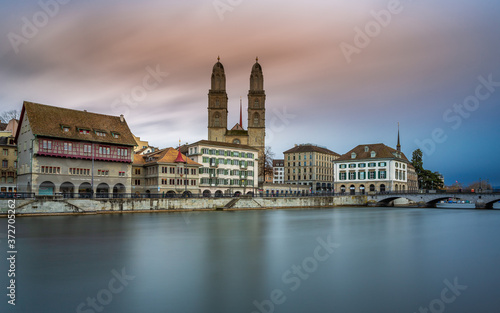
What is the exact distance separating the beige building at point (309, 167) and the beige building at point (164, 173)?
56.3 metres

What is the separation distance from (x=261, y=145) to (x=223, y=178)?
105 feet

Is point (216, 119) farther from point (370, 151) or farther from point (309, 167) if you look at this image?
point (370, 151)

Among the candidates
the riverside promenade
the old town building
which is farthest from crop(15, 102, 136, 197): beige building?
the riverside promenade

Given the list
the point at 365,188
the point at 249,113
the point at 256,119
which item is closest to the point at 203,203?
the point at 365,188

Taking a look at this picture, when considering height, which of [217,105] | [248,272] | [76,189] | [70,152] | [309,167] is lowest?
[248,272]

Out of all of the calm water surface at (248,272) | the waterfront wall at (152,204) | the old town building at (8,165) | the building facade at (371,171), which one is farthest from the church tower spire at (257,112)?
the calm water surface at (248,272)

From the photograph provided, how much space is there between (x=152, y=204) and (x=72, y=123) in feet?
48.7

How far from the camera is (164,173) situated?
61406 mm

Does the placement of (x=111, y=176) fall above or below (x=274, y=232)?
above

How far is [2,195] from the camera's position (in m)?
40.1

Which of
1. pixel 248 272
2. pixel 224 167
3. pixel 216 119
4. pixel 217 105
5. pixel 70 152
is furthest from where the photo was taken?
pixel 217 105

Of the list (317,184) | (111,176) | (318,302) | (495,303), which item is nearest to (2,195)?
(111,176)

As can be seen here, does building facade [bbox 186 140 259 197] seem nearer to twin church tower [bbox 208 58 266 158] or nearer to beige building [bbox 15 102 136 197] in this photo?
beige building [bbox 15 102 136 197]

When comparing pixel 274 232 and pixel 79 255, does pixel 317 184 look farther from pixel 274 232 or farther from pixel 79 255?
pixel 79 255
